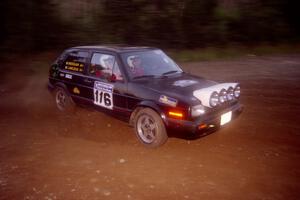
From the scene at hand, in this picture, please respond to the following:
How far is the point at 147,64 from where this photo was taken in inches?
247

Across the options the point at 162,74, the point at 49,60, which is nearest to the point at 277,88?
the point at 162,74

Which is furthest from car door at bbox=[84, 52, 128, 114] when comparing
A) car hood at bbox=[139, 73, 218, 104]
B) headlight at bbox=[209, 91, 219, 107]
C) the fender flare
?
headlight at bbox=[209, 91, 219, 107]

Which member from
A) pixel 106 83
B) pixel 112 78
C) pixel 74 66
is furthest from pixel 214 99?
pixel 74 66

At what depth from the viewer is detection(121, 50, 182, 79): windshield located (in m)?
6.03

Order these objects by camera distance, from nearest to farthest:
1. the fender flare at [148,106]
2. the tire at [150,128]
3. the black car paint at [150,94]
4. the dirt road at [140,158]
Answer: the dirt road at [140,158]
the black car paint at [150,94]
the fender flare at [148,106]
the tire at [150,128]

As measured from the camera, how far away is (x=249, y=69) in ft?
40.1

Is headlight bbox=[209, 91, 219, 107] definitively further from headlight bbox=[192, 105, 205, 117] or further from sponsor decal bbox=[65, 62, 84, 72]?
sponsor decal bbox=[65, 62, 84, 72]

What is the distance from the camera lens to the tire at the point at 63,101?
7.36m

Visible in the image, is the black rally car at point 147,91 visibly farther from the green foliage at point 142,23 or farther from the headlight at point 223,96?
the green foliage at point 142,23

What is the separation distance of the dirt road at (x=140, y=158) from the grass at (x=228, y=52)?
597cm

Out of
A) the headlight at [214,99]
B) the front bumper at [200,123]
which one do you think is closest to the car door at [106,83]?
the front bumper at [200,123]

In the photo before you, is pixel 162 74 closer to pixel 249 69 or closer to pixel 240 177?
pixel 240 177

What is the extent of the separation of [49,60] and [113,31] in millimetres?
3027

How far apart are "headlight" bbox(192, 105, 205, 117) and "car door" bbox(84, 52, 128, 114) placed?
1353 mm
